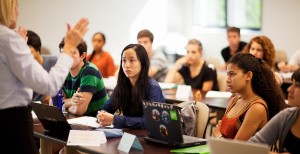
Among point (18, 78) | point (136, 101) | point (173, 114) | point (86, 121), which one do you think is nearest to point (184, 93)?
point (136, 101)

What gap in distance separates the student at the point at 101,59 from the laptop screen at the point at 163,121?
14.4 feet

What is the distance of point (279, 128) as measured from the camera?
2701mm

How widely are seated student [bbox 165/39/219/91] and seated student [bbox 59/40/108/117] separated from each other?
187cm

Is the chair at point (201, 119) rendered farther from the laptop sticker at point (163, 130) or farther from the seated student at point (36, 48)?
the seated student at point (36, 48)

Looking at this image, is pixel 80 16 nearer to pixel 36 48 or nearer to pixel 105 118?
pixel 36 48

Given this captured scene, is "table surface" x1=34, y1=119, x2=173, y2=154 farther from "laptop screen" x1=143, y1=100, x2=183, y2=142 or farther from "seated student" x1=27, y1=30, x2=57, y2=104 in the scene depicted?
"seated student" x1=27, y1=30, x2=57, y2=104

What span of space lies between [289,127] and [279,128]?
0.06m

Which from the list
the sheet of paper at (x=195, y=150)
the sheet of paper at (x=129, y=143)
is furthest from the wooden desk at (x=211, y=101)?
the sheet of paper at (x=129, y=143)

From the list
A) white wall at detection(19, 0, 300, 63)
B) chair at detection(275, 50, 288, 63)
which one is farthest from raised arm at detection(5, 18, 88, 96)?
white wall at detection(19, 0, 300, 63)

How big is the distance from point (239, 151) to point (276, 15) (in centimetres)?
611

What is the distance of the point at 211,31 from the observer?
362 inches

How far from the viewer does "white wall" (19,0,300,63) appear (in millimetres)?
8719

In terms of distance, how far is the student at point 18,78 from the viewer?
2426 millimetres

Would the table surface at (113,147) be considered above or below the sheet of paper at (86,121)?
below
